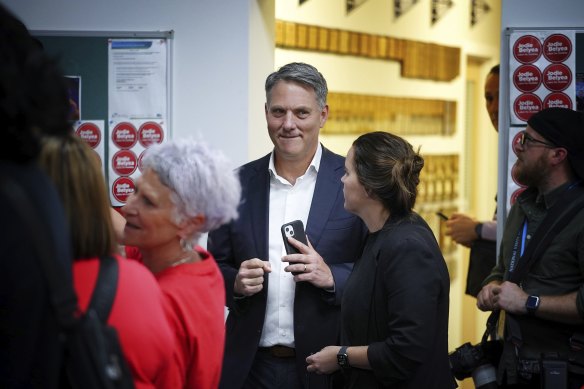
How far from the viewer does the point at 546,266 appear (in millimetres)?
3270

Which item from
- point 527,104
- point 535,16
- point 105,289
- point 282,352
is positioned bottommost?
point 282,352

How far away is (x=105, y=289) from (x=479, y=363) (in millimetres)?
2109

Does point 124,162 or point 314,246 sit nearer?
point 314,246

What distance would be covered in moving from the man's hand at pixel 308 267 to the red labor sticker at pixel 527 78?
1.29m

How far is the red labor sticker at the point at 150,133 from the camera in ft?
13.4

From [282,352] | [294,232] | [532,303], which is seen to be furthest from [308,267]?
[532,303]

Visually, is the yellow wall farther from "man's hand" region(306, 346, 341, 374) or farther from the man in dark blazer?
"man's hand" region(306, 346, 341, 374)

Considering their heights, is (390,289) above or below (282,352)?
above

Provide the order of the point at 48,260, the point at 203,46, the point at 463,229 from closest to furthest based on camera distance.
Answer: the point at 48,260 → the point at 203,46 → the point at 463,229

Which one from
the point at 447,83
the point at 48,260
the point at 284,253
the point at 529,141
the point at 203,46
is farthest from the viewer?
the point at 447,83

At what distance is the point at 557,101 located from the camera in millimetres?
3748

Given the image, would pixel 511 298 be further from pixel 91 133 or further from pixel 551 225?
pixel 91 133

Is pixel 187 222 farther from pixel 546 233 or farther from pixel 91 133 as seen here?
pixel 91 133

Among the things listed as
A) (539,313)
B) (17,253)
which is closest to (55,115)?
(17,253)
